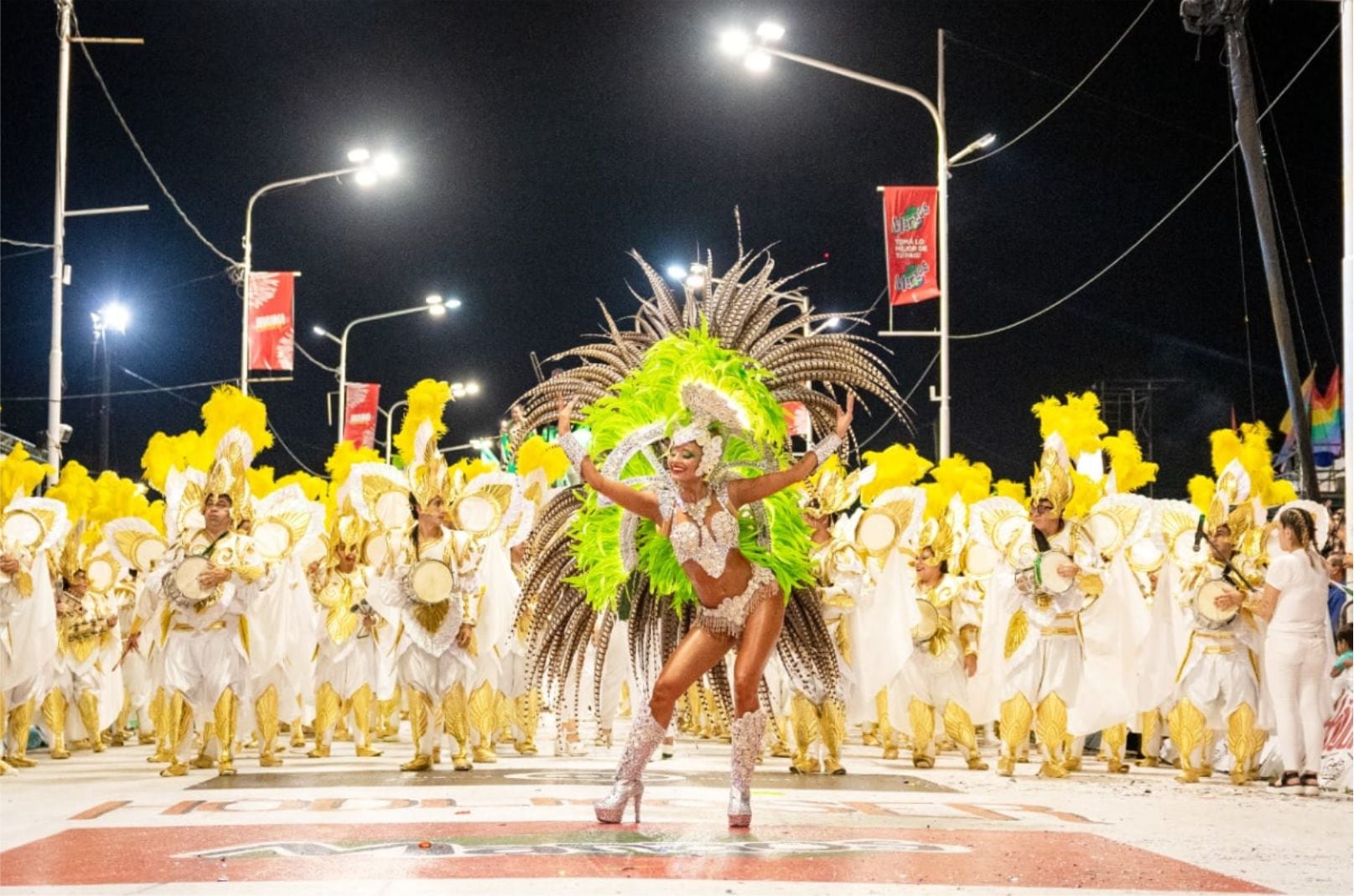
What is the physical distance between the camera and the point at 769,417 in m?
8.41

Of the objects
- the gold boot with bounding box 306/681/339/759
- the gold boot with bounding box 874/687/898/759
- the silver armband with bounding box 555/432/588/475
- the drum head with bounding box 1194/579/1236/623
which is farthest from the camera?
the gold boot with bounding box 874/687/898/759

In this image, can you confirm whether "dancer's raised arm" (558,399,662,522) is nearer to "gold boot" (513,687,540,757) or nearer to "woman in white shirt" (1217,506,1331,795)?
"woman in white shirt" (1217,506,1331,795)

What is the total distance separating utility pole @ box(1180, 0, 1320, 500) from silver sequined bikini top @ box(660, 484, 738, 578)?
32.5 feet

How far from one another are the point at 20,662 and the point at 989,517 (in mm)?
8393

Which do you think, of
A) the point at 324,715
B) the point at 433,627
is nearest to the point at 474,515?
the point at 433,627

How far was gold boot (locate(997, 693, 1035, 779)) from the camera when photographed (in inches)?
500

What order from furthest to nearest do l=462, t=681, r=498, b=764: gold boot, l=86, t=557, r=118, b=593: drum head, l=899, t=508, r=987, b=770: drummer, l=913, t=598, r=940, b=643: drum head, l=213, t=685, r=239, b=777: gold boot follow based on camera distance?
l=86, t=557, r=118, b=593: drum head, l=913, t=598, r=940, b=643: drum head, l=899, t=508, r=987, b=770: drummer, l=462, t=681, r=498, b=764: gold boot, l=213, t=685, r=239, b=777: gold boot

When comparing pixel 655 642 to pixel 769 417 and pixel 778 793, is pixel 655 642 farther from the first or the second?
pixel 778 793

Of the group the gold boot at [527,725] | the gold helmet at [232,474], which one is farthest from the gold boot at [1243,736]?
the gold helmet at [232,474]

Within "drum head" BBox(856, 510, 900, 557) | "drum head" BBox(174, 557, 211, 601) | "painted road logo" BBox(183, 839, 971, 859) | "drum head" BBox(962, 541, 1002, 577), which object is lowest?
"painted road logo" BBox(183, 839, 971, 859)

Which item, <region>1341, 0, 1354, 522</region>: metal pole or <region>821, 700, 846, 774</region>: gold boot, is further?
<region>821, 700, 846, 774</region>: gold boot

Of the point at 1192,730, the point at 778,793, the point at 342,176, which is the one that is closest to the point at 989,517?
the point at 1192,730

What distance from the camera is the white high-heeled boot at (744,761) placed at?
802 centimetres

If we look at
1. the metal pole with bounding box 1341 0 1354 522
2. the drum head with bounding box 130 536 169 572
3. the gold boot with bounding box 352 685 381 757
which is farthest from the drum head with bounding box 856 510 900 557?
the metal pole with bounding box 1341 0 1354 522
